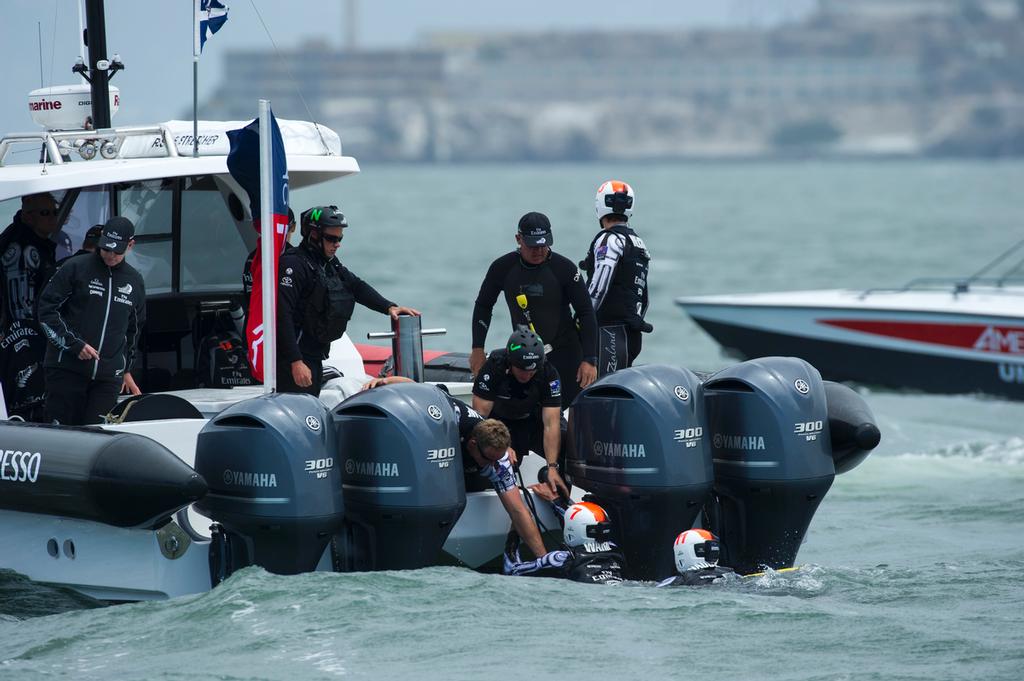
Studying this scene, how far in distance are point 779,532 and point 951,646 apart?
3.70ft

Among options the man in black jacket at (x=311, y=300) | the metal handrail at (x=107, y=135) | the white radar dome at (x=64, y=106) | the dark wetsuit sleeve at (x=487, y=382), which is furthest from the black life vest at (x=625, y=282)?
the white radar dome at (x=64, y=106)

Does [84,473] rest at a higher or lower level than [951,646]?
higher

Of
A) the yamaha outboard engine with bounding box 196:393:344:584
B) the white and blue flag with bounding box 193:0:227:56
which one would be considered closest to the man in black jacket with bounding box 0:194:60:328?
the white and blue flag with bounding box 193:0:227:56

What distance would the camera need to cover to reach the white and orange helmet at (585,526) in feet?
24.5

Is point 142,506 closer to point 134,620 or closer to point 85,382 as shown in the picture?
point 134,620

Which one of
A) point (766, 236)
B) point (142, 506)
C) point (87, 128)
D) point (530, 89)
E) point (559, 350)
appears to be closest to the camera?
point (142, 506)

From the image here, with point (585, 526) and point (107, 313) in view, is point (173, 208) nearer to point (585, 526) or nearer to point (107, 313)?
point (107, 313)

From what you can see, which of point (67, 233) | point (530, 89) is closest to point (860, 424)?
point (67, 233)

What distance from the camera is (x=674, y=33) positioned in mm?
181625

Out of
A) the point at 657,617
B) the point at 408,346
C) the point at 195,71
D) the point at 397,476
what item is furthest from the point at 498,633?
the point at 195,71

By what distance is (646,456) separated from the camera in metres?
7.46

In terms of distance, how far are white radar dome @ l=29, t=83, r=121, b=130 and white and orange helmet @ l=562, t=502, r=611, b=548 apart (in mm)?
3651

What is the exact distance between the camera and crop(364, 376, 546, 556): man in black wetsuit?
745 cm

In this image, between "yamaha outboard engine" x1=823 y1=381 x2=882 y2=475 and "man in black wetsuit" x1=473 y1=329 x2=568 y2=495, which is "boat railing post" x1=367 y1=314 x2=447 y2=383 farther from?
"yamaha outboard engine" x1=823 y1=381 x2=882 y2=475
